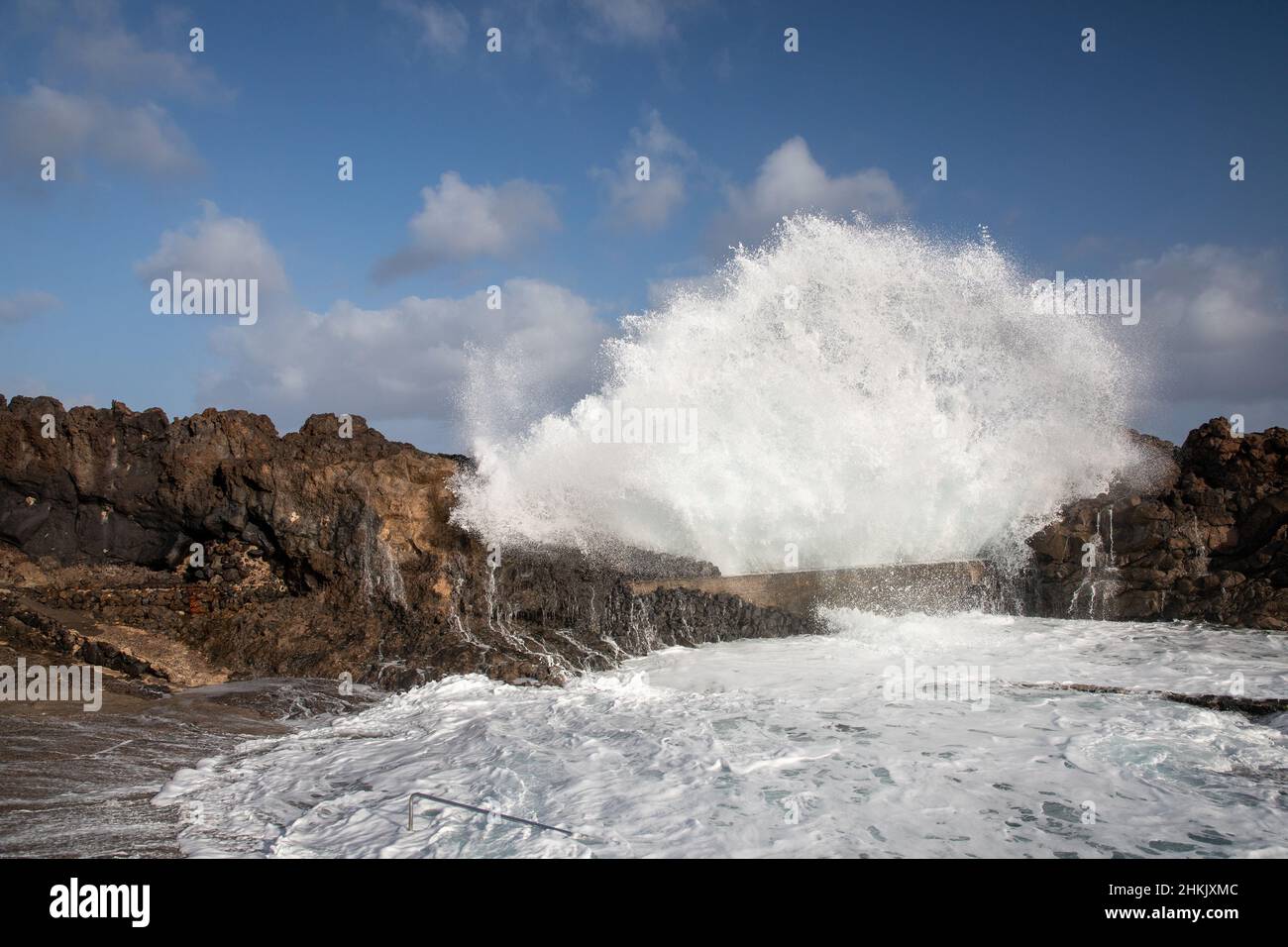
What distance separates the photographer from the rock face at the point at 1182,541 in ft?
29.8

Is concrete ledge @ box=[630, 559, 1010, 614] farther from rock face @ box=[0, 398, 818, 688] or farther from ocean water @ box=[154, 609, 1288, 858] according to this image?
ocean water @ box=[154, 609, 1288, 858]

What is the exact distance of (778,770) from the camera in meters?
4.54

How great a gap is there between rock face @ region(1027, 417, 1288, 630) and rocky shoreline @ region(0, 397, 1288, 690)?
3cm

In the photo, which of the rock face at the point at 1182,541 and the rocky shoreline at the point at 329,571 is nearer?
the rocky shoreline at the point at 329,571

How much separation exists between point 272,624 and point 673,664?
365 centimetres

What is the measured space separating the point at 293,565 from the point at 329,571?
1.30 ft

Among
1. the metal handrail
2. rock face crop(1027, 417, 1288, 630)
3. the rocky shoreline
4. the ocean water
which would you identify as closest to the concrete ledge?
the rocky shoreline

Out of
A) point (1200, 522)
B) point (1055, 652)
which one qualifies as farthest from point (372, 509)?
point (1200, 522)

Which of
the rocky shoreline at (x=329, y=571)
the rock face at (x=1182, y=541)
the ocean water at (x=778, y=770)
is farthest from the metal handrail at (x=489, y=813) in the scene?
the rock face at (x=1182, y=541)

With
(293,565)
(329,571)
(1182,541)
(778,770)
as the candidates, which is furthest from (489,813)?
(1182,541)

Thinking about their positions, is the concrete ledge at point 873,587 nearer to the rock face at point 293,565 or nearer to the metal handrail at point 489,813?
the rock face at point 293,565

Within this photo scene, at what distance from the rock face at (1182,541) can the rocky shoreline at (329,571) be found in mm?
25

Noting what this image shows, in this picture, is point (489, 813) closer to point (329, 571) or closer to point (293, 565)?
point (329, 571)
